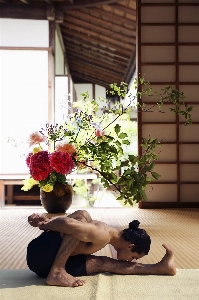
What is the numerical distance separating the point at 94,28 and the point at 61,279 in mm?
6230

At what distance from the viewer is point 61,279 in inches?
71.1

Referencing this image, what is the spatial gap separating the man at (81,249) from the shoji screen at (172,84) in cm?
303

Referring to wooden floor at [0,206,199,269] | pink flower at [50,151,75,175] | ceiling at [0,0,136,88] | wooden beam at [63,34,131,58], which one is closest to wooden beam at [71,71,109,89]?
ceiling at [0,0,136,88]

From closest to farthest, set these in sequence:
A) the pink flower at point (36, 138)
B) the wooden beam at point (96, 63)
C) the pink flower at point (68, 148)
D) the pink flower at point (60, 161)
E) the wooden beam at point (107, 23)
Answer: the pink flower at point (60, 161), the pink flower at point (68, 148), the pink flower at point (36, 138), the wooden beam at point (107, 23), the wooden beam at point (96, 63)

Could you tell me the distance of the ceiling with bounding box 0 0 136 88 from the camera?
648 cm

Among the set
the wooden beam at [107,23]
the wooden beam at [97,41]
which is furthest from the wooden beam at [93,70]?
the wooden beam at [107,23]

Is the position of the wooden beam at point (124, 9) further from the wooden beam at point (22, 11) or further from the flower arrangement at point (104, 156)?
→ the flower arrangement at point (104, 156)

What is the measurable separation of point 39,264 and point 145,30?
372 cm

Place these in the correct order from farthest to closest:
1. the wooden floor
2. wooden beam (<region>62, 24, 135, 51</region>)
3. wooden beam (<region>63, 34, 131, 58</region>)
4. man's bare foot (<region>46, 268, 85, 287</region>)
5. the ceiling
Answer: wooden beam (<region>63, 34, 131, 58</region>) < wooden beam (<region>62, 24, 135, 51</region>) < the ceiling < the wooden floor < man's bare foot (<region>46, 268, 85, 287</region>)

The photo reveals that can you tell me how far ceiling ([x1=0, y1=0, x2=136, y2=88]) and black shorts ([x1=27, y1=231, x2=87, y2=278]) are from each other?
4650 millimetres

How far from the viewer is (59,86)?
26.8 feet

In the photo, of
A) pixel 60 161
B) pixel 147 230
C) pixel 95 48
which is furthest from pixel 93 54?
pixel 60 161

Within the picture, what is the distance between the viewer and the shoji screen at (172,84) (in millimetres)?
5023

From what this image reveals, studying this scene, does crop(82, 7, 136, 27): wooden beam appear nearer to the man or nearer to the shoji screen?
the shoji screen
